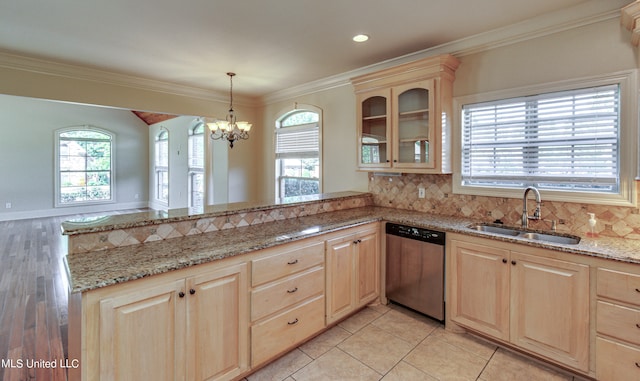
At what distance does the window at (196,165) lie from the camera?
7.50m

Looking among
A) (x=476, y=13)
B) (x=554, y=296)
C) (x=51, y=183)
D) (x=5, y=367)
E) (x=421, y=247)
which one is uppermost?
(x=476, y=13)


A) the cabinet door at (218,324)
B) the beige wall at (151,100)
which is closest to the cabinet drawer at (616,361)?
the cabinet door at (218,324)

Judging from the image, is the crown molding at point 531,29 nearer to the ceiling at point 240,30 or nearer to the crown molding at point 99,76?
the ceiling at point 240,30

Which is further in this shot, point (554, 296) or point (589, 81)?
point (589, 81)

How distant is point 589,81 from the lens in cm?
239

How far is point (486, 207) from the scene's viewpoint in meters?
2.96

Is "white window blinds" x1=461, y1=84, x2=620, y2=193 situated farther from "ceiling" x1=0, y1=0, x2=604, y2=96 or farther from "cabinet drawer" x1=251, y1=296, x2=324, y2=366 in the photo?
"cabinet drawer" x1=251, y1=296, x2=324, y2=366

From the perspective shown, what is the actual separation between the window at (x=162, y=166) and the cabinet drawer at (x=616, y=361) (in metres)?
9.58

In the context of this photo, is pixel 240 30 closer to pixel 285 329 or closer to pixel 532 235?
pixel 285 329

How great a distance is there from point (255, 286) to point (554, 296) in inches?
81.5

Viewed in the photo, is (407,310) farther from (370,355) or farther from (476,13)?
(476,13)

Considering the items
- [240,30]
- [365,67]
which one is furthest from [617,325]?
[240,30]

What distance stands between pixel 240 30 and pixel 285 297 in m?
2.43

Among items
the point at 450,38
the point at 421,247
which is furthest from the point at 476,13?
the point at 421,247
